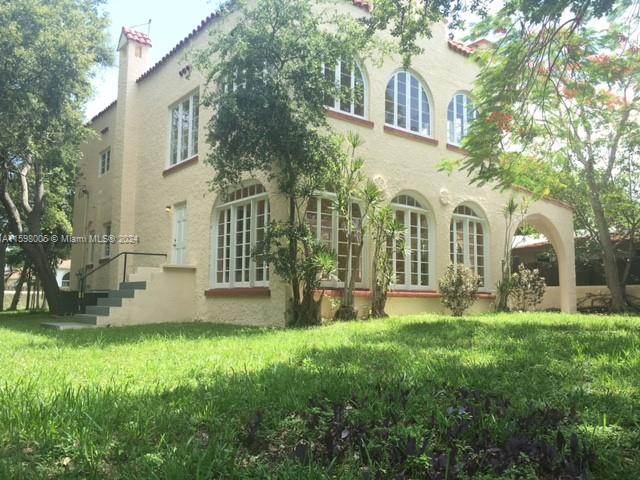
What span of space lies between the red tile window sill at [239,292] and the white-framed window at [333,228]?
1.32 meters

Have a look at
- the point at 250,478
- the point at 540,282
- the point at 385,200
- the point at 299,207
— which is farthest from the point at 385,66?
the point at 250,478

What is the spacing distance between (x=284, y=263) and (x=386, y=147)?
4.54 metres

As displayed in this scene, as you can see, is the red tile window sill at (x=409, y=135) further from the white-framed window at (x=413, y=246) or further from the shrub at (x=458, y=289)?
the shrub at (x=458, y=289)

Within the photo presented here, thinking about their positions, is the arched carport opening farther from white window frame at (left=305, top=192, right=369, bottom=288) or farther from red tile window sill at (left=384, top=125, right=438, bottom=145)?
white window frame at (left=305, top=192, right=369, bottom=288)

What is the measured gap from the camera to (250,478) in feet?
7.66

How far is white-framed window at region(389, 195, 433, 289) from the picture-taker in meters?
12.6

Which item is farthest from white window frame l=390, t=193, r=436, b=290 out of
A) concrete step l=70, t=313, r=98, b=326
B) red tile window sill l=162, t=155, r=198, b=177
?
concrete step l=70, t=313, r=98, b=326

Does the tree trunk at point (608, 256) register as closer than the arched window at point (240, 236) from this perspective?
No

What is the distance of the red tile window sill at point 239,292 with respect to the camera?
1055 cm

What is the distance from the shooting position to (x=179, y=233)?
44.9 ft

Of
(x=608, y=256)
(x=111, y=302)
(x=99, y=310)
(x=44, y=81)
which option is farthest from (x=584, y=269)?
(x=44, y=81)

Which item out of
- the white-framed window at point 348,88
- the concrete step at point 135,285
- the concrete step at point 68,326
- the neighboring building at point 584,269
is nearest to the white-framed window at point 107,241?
the concrete step at point 135,285

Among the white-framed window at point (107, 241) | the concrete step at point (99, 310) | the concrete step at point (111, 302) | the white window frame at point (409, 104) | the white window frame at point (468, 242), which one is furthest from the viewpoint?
the white-framed window at point (107, 241)

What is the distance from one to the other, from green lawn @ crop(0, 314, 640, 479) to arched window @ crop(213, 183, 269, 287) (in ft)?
17.4
